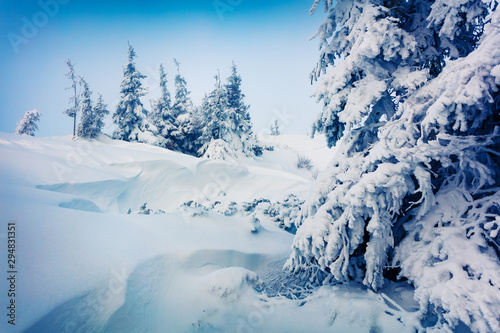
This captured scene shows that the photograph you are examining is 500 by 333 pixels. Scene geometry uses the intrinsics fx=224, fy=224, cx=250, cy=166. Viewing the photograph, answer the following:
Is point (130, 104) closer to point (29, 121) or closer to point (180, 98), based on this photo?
point (180, 98)

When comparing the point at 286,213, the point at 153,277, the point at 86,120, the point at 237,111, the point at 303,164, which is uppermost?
the point at 237,111

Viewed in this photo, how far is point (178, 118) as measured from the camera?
22.6m

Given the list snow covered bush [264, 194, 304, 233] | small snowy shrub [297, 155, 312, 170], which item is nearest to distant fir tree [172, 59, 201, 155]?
small snowy shrub [297, 155, 312, 170]

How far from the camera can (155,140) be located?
20297 mm

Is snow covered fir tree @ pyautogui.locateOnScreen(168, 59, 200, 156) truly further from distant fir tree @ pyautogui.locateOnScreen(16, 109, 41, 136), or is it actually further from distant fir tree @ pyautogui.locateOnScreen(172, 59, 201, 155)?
distant fir tree @ pyautogui.locateOnScreen(16, 109, 41, 136)

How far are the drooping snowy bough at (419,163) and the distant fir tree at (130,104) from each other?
21.3 metres

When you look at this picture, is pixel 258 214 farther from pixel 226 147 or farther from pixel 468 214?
pixel 226 147

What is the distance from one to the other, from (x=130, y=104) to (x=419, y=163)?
2414 centimetres

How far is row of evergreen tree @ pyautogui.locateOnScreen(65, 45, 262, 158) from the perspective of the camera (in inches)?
767

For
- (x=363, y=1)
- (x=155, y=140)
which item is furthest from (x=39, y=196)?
(x=155, y=140)

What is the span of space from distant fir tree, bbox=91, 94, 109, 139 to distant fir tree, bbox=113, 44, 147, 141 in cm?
108

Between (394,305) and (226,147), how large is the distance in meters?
17.2

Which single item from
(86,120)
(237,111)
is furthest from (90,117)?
(237,111)

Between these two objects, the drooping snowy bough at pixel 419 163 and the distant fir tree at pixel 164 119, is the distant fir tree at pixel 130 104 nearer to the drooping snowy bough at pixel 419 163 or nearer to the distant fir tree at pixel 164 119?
the distant fir tree at pixel 164 119
